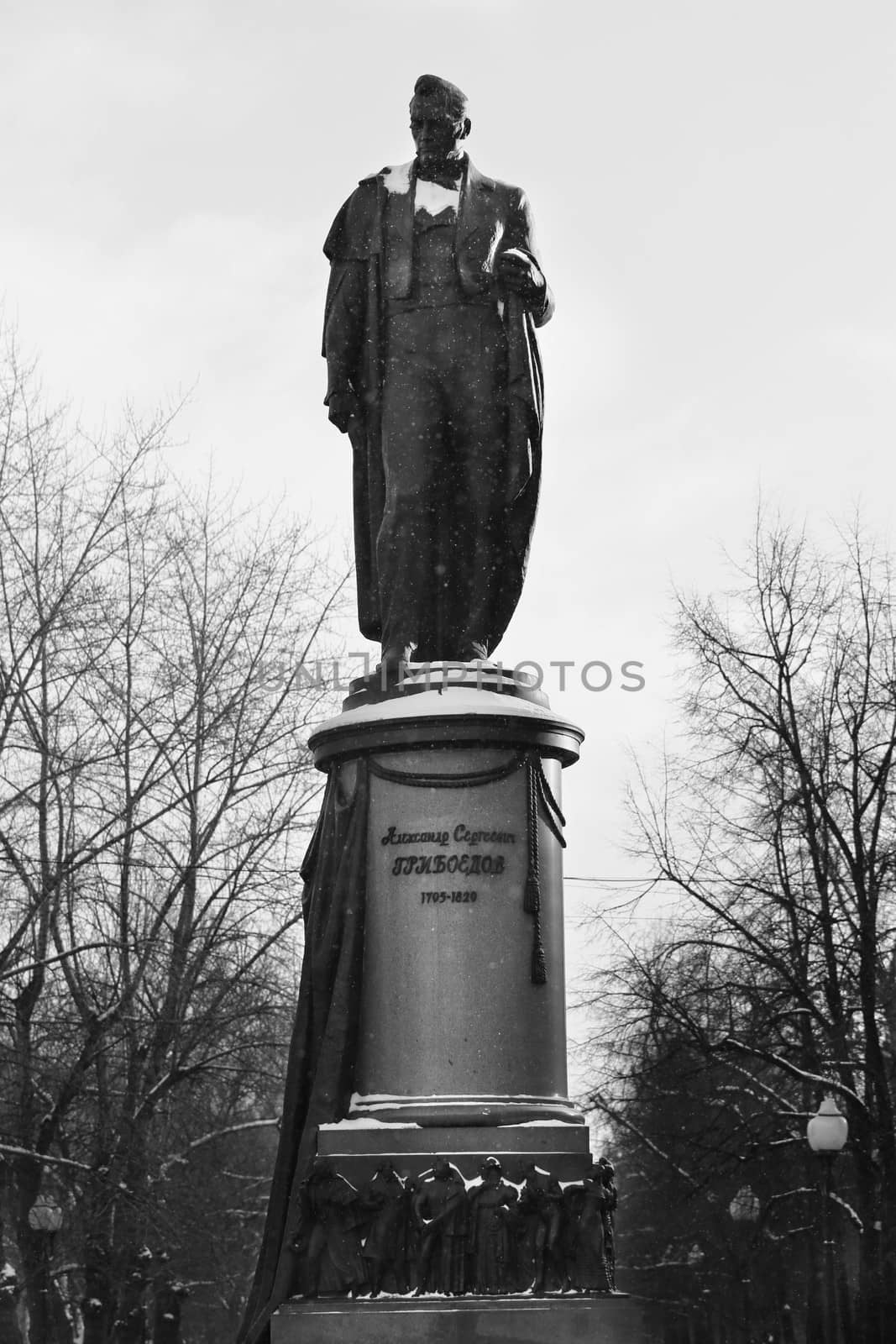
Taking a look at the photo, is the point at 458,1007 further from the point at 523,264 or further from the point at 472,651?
the point at 523,264

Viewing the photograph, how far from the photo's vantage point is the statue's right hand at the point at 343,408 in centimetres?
854

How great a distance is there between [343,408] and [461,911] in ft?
8.41

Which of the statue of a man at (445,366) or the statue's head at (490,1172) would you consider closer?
the statue's head at (490,1172)

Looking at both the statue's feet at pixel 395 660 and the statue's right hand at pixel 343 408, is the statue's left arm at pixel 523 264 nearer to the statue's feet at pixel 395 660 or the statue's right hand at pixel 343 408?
the statue's right hand at pixel 343 408

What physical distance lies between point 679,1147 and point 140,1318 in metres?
11.0

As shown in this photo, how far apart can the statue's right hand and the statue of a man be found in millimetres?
12

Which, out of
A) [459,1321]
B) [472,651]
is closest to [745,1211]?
[472,651]

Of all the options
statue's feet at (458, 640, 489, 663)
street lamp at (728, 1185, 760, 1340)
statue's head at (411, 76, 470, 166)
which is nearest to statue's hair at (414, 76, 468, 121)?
statue's head at (411, 76, 470, 166)

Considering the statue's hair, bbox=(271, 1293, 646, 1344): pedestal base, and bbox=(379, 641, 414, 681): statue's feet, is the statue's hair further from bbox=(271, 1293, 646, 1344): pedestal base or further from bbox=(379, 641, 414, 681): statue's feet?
bbox=(271, 1293, 646, 1344): pedestal base

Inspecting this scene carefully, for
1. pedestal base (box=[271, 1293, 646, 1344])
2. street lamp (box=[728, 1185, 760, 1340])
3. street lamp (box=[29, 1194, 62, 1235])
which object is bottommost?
pedestal base (box=[271, 1293, 646, 1344])

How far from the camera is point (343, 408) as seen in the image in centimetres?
857

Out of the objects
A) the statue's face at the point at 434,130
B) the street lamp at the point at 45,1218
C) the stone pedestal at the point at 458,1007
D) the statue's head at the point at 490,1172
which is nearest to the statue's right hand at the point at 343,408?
the statue's face at the point at 434,130

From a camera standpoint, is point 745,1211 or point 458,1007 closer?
point 458,1007

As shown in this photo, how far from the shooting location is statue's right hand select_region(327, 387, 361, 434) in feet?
28.0
